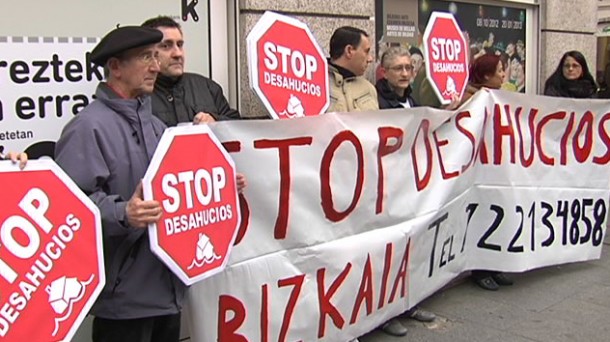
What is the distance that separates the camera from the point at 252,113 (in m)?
4.52

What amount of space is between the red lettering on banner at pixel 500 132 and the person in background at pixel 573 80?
157 centimetres

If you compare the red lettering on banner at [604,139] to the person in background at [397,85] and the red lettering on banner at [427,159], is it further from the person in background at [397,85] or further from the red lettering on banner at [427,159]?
the red lettering on banner at [427,159]

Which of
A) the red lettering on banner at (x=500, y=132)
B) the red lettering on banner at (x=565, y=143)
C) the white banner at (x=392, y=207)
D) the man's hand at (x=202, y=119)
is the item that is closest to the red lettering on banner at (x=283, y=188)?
the white banner at (x=392, y=207)

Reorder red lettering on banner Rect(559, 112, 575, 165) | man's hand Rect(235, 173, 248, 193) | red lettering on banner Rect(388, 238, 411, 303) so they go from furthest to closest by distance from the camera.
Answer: red lettering on banner Rect(559, 112, 575, 165) → red lettering on banner Rect(388, 238, 411, 303) → man's hand Rect(235, 173, 248, 193)

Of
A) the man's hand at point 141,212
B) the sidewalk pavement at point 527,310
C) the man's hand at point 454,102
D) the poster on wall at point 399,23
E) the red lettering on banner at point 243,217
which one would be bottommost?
the sidewalk pavement at point 527,310

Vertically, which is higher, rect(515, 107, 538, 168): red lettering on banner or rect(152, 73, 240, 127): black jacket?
rect(152, 73, 240, 127): black jacket

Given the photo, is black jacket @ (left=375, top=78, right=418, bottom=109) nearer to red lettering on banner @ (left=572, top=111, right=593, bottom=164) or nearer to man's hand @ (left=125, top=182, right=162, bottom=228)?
red lettering on banner @ (left=572, top=111, right=593, bottom=164)

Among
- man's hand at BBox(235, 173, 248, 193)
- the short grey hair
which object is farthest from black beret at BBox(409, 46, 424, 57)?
man's hand at BBox(235, 173, 248, 193)

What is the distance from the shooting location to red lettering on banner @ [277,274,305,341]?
326cm

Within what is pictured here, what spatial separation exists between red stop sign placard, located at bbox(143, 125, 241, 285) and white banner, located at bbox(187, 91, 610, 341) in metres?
0.34

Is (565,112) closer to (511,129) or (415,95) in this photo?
(511,129)

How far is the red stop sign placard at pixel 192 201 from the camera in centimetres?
235

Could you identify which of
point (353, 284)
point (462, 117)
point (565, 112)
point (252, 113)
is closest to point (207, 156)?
point (353, 284)

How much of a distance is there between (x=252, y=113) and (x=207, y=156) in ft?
6.46
